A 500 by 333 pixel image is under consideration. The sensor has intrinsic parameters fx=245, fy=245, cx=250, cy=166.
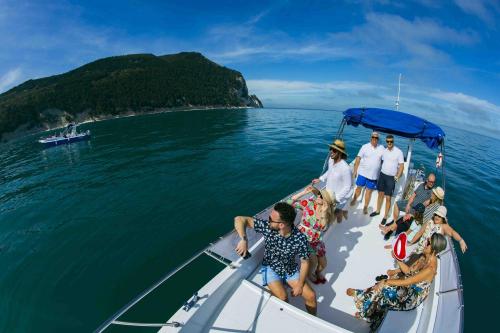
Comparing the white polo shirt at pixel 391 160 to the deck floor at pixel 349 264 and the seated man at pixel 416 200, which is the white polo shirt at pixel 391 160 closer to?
the seated man at pixel 416 200

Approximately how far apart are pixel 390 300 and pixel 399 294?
19 cm

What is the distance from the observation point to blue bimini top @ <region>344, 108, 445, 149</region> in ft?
25.3

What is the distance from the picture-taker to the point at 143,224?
9750mm

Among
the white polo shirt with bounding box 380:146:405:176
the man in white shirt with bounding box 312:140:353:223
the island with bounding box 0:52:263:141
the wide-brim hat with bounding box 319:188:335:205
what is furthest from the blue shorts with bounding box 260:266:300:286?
the island with bounding box 0:52:263:141

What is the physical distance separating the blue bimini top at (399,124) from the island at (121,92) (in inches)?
3039

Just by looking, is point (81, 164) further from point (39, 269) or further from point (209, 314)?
point (209, 314)

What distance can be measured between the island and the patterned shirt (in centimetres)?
7779

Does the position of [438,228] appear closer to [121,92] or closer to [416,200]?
[416,200]

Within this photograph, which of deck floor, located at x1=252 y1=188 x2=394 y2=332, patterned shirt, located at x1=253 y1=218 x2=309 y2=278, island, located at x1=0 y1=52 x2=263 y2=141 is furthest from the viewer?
island, located at x1=0 y1=52 x2=263 y2=141

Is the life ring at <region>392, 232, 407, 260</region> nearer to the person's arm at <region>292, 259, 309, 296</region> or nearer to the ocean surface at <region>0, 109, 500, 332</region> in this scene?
the person's arm at <region>292, 259, 309, 296</region>

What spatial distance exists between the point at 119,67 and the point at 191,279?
5669 inches

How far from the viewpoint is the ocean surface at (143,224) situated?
6.26m

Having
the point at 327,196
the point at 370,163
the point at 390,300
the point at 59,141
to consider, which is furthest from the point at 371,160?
the point at 59,141

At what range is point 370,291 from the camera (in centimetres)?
420
